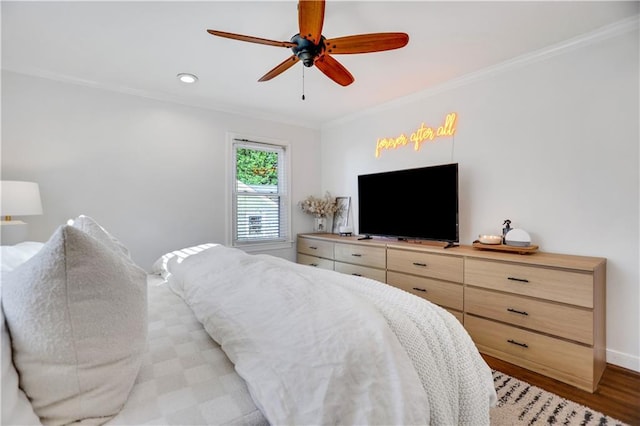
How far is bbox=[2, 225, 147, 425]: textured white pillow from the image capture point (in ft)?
2.11

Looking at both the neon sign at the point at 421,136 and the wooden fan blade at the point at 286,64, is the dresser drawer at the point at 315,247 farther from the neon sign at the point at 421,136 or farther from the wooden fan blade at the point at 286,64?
the wooden fan blade at the point at 286,64

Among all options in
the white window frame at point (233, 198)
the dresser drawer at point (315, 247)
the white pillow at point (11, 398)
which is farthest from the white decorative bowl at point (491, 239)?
the white pillow at point (11, 398)

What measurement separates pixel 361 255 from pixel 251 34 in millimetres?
2301

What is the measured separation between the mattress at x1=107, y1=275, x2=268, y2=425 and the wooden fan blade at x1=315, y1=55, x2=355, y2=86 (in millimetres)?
1710

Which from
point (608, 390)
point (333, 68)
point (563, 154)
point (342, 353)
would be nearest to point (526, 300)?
point (608, 390)

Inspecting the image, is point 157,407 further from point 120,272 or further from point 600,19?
point 600,19

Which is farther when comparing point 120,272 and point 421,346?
point 421,346

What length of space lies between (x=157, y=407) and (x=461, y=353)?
1002 mm

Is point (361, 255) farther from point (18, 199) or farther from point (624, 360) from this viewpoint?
point (18, 199)

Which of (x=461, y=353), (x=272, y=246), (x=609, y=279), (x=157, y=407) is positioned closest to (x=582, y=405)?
(x=609, y=279)

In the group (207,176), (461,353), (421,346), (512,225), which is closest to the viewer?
(421,346)

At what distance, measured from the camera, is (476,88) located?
9.00 feet

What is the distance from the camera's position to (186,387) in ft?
2.73

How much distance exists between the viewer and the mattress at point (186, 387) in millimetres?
726
